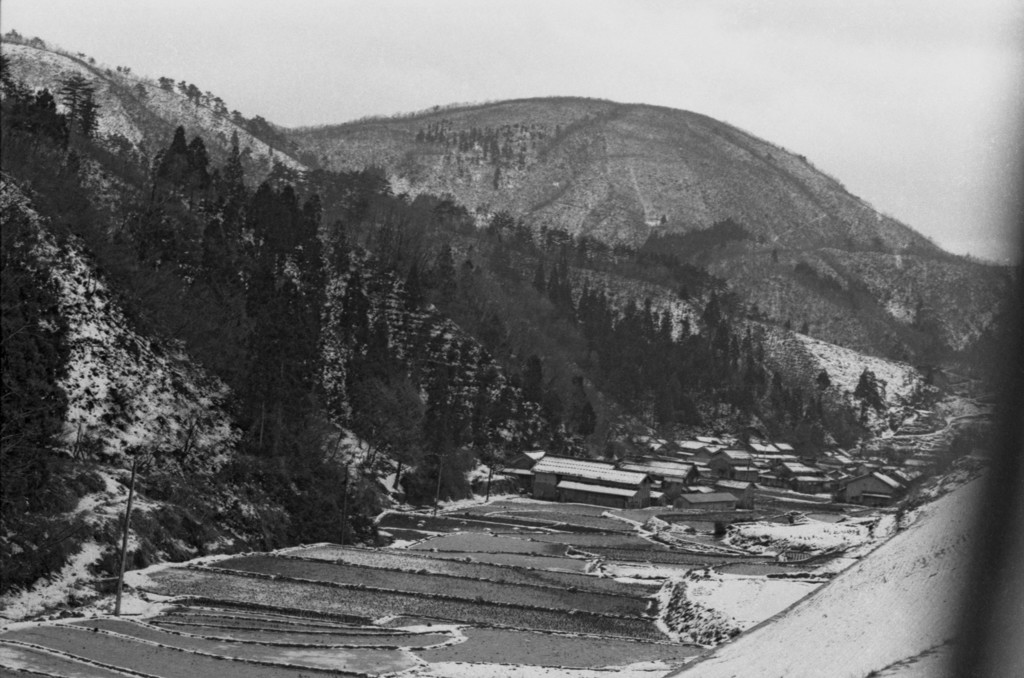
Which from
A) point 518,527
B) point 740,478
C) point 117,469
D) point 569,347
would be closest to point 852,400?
point 740,478

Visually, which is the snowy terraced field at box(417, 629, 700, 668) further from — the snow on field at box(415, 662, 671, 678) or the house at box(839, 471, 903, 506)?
the house at box(839, 471, 903, 506)

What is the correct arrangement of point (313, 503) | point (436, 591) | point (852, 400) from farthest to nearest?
1. point (852, 400)
2. point (313, 503)
3. point (436, 591)

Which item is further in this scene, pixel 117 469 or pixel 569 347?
pixel 569 347

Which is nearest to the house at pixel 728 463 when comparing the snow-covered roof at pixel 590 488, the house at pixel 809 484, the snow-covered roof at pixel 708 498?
the house at pixel 809 484

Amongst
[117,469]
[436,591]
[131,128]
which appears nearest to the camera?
[436,591]

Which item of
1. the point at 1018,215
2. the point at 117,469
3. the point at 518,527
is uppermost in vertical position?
the point at 1018,215

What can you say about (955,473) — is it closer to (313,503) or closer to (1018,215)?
(1018,215)

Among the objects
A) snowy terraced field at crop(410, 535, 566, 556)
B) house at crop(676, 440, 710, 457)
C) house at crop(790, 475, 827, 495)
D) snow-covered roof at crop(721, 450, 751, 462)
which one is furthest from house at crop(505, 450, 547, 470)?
snowy terraced field at crop(410, 535, 566, 556)

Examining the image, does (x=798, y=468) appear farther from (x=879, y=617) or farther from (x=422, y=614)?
(x=879, y=617)

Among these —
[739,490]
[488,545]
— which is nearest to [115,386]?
[488,545]
